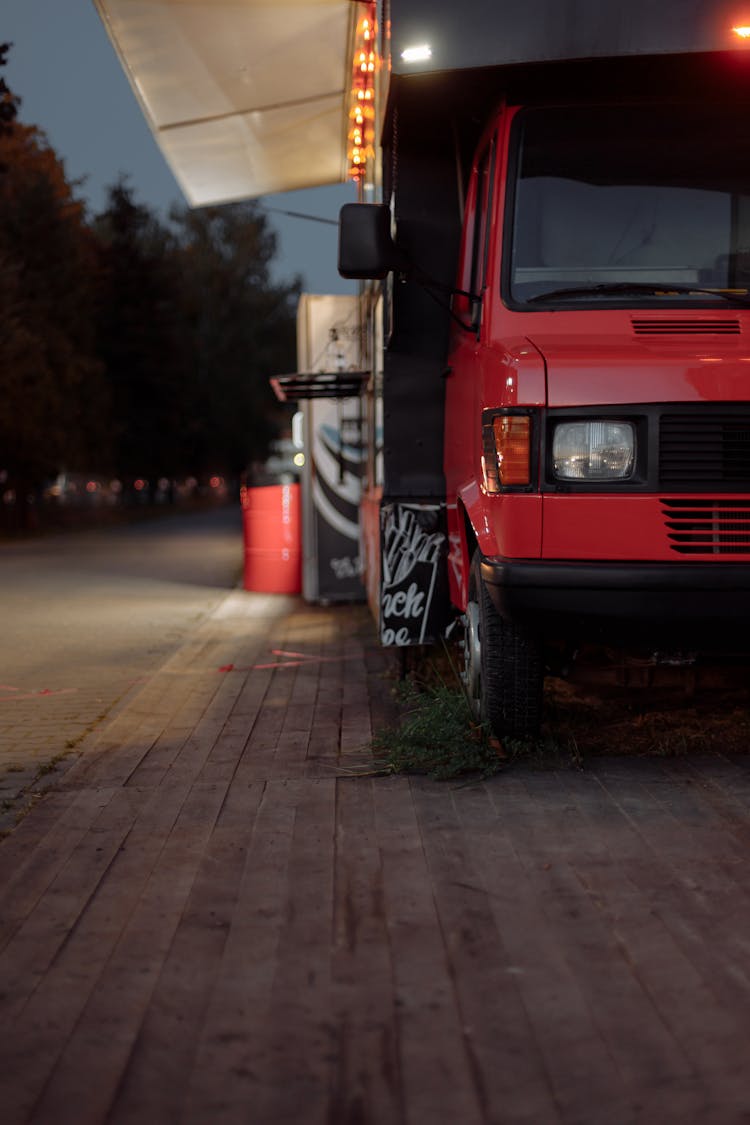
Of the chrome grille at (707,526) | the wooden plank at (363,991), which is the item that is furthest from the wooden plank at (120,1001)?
the chrome grille at (707,526)

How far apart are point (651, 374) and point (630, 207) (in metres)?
1.12

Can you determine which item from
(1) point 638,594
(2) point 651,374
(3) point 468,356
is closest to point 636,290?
(2) point 651,374

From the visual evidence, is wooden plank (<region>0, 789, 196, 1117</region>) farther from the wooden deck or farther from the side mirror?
the side mirror

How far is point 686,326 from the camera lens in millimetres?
5523

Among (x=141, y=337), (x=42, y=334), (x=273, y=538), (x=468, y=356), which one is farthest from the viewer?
(x=141, y=337)

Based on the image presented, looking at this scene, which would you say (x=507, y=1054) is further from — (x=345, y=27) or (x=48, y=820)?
(x=345, y=27)

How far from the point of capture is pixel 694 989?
11.7ft

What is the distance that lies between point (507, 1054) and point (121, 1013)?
101 cm

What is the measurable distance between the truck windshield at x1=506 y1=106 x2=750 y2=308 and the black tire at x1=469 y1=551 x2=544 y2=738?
1.35 meters

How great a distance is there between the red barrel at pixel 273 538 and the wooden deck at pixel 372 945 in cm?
896

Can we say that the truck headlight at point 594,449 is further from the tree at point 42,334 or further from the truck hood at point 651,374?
the tree at point 42,334

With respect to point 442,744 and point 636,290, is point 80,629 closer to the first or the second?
point 442,744

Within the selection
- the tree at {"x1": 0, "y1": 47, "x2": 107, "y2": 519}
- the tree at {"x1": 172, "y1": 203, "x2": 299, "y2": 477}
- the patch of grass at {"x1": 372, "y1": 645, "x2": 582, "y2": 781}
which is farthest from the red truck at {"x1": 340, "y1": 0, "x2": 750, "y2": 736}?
the tree at {"x1": 172, "y1": 203, "x2": 299, "y2": 477}

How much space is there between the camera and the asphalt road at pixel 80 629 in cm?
759
